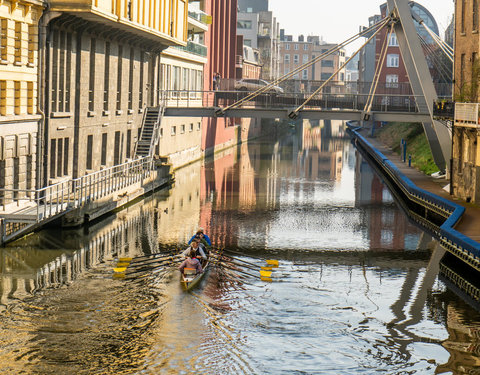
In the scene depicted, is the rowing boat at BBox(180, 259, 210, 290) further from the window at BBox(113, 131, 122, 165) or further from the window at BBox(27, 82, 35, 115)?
the window at BBox(113, 131, 122, 165)

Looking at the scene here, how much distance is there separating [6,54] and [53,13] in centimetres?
412

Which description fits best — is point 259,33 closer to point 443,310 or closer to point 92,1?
point 92,1

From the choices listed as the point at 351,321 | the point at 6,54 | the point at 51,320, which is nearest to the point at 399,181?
the point at 6,54

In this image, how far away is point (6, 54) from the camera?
35469 millimetres

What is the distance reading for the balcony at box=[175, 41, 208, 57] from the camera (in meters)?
72.5

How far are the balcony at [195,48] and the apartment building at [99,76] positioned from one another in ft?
32.9

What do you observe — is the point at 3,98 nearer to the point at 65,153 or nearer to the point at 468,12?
the point at 65,153

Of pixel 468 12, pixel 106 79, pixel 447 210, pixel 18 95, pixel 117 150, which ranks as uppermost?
pixel 468 12

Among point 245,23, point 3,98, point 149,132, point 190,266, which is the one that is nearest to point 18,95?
point 3,98

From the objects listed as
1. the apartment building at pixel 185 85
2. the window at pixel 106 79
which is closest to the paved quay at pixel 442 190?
the apartment building at pixel 185 85

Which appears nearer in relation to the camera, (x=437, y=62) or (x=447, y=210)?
(x=447, y=210)

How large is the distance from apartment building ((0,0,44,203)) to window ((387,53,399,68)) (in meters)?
85.6

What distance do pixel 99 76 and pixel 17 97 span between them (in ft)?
38.8

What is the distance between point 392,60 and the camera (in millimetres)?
118500
